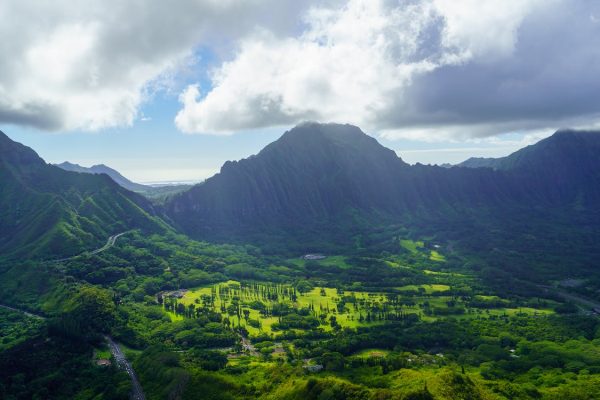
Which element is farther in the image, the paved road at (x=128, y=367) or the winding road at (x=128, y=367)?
the winding road at (x=128, y=367)

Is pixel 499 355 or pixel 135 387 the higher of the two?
pixel 135 387

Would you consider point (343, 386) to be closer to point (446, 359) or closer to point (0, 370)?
point (446, 359)

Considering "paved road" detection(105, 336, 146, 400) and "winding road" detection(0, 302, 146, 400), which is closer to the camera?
"paved road" detection(105, 336, 146, 400)

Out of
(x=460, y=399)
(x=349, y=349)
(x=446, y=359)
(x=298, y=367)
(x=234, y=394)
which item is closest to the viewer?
(x=460, y=399)

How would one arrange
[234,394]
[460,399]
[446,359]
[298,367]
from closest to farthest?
[460,399], [234,394], [298,367], [446,359]

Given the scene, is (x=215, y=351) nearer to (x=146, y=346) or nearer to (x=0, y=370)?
(x=146, y=346)

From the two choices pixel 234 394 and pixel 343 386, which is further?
pixel 234 394

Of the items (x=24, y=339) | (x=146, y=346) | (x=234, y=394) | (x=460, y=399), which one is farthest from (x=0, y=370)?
(x=460, y=399)
